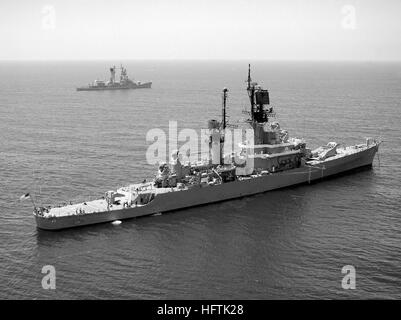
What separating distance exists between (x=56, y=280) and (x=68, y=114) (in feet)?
236

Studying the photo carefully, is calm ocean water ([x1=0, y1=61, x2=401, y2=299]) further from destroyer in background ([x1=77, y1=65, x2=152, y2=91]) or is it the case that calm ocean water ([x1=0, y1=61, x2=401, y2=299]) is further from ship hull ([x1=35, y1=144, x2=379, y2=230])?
destroyer in background ([x1=77, y1=65, x2=152, y2=91])

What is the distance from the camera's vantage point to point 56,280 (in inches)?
1391

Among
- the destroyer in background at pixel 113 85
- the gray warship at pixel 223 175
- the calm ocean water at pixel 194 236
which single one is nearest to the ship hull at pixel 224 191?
the gray warship at pixel 223 175

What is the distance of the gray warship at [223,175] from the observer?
4616 centimetres

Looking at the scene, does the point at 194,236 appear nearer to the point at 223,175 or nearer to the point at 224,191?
the point at 224,191

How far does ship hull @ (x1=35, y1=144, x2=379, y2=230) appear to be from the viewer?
147 feet

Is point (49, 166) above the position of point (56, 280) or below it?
above

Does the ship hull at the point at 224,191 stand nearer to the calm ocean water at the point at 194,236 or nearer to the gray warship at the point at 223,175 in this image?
the gray warship at the point at 223,175

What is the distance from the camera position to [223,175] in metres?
52.4

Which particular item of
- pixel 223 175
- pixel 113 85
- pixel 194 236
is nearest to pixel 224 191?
pixel 223 175

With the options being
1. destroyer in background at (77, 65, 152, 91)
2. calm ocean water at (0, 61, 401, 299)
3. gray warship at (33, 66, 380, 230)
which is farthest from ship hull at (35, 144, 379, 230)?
destroyer in background at (77, 65, 152, 91)
